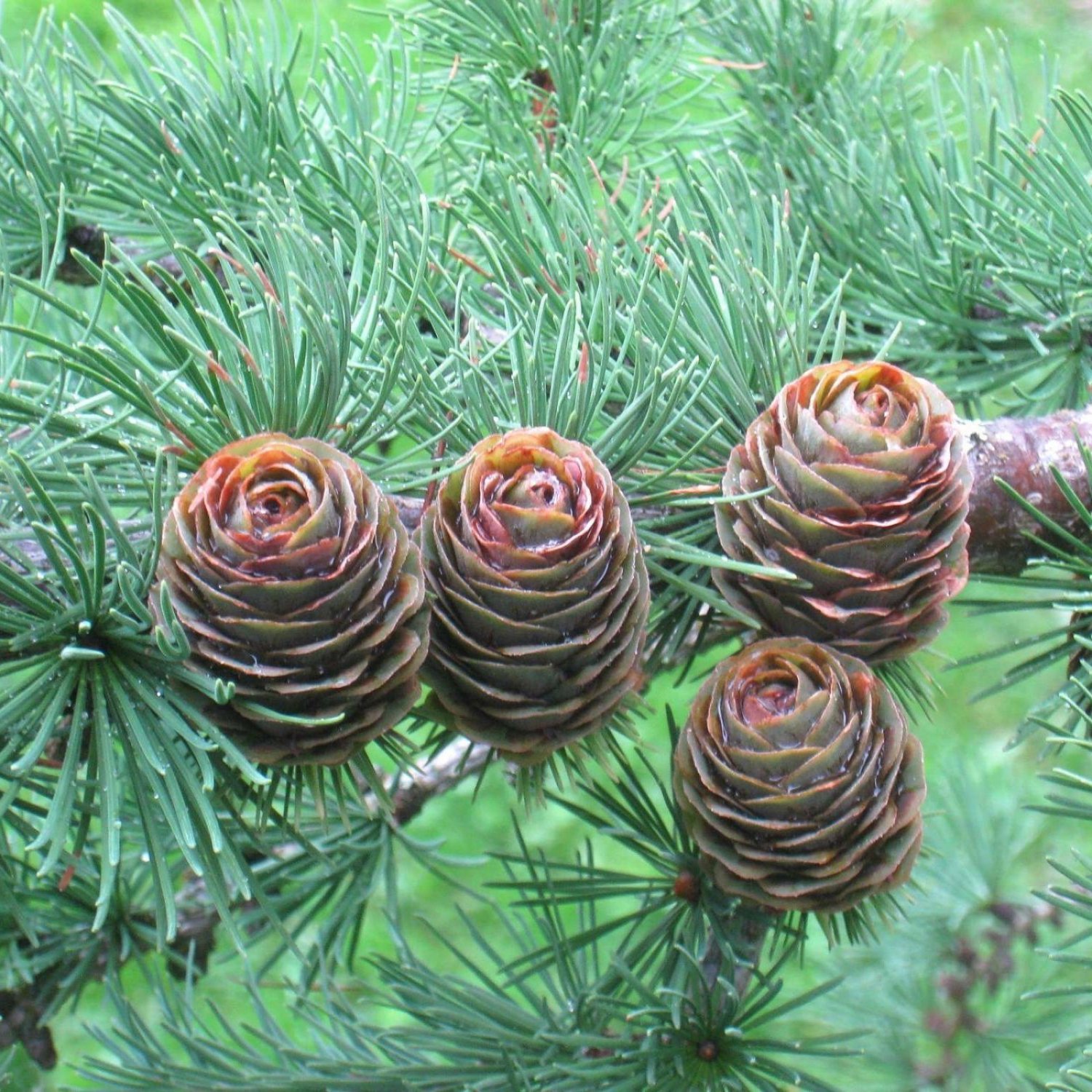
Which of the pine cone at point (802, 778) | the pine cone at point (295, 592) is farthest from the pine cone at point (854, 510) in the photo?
the pine cone at point (295, 592)

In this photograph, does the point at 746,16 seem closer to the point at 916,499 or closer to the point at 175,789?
the point at 916,499

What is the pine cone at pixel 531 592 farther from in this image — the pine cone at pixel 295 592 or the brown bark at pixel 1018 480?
the brown bark at pixel 1018 480

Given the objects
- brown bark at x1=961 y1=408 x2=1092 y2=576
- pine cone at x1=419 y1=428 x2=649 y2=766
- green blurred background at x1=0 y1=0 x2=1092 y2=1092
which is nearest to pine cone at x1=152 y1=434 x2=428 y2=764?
pine cone at x1=419 y1=428 x2=649 y2=766

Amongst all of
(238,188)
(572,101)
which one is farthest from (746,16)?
(238,188)

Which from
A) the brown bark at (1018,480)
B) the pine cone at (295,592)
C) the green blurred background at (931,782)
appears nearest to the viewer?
the pine cone at (295,592)

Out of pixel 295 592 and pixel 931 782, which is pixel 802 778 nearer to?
pixel 295 592

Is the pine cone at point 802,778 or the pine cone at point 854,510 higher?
the pine cone at point 854,510
